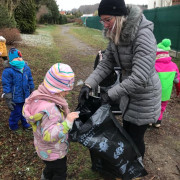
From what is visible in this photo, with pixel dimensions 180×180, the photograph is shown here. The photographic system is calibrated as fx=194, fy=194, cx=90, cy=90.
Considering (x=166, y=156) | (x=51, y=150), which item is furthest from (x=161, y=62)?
(x=51, y=150)

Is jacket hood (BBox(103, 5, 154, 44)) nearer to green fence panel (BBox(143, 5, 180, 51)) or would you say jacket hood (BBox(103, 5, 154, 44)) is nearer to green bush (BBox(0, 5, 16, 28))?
green fence panel (BBox(143, 5, 180, 51))

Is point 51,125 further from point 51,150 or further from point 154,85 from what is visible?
point 154,85

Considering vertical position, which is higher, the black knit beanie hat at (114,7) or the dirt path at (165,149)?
the black knit beanie hat at (114,7)

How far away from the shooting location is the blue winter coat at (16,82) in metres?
3.02

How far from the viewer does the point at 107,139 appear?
187 centimetres

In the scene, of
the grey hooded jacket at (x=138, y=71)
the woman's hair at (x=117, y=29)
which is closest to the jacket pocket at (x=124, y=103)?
the grey hooded jacket at (x=138, y=71)

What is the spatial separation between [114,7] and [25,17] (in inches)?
875

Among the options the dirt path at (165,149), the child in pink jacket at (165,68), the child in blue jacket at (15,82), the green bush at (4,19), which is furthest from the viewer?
the green bush at (4,19)

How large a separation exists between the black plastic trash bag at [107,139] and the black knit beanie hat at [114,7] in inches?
33.4

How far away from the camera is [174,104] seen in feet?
15.3

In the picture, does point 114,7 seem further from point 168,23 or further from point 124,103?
point 168,23

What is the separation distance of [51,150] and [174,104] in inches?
147

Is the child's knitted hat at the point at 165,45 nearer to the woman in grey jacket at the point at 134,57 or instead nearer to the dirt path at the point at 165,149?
the dirt path at the point at 165,149

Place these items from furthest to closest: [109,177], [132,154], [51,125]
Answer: [109,177] < [132,154] < [51,125]
